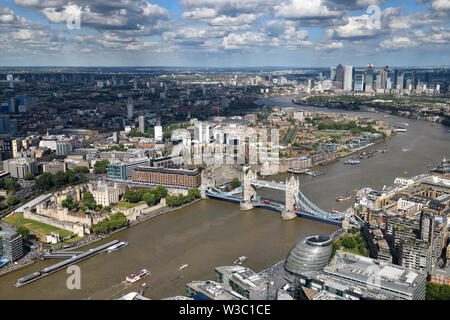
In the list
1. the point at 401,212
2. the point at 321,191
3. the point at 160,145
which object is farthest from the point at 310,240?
the point at 160,145

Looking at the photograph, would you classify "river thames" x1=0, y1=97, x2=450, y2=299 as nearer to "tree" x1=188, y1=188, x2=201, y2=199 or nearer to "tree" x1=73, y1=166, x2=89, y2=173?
"tree" x1=188, y1=188, x2=201, y2=199

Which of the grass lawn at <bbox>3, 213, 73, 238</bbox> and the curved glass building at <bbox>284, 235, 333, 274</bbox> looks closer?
the curved glass building at <bbox>284, 235, 333, 274</bbox>

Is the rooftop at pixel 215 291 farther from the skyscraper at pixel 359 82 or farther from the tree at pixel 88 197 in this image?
the skyscraper at pixel 359 82

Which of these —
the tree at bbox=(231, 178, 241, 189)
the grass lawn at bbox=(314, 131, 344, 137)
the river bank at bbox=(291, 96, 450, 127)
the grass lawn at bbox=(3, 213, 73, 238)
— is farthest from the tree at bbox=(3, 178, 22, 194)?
the river bank at bbox=(291, 96, 450, 127)

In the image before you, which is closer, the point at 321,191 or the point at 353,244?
the point at 353,244

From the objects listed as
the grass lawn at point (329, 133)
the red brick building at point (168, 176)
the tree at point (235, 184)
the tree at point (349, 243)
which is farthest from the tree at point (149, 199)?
the grass lawn at point (329, 133)
